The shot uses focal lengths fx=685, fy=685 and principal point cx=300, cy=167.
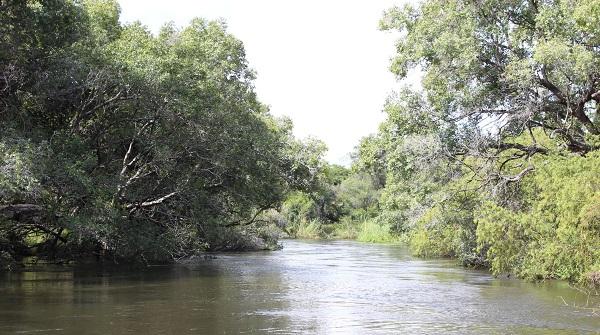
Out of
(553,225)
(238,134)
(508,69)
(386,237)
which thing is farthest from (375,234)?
(508,69)

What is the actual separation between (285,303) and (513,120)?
374 inches

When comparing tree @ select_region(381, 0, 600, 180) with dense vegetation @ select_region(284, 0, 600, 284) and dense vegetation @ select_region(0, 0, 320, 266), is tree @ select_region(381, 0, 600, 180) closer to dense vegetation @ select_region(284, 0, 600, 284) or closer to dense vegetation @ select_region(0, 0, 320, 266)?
dense vegetation @ select_region(284, 0, 600, 284)

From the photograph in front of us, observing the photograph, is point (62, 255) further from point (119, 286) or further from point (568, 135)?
point (568, 135)

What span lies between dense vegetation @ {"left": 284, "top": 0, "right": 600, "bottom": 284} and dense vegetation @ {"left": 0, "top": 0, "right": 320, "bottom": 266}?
777cm

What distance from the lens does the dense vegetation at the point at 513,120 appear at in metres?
19.5

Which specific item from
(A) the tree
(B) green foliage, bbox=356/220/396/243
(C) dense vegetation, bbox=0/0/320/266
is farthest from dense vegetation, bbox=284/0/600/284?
(B) green foliage, bbox=356/220/396/243

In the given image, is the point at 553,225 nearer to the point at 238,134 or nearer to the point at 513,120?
the point at 513,120

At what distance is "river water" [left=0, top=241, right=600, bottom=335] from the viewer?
14.1 meters

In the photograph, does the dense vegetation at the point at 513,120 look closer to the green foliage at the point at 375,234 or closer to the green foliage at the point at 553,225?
the green foliage at the point at 553,225

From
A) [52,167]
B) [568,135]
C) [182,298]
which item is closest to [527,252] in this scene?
[568,135]

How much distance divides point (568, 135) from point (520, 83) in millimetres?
3141

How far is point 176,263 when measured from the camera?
31.4 m

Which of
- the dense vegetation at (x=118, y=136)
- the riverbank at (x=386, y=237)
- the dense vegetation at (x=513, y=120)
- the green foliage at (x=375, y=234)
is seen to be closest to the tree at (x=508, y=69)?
the dense vegetation at (x=513, y=120)

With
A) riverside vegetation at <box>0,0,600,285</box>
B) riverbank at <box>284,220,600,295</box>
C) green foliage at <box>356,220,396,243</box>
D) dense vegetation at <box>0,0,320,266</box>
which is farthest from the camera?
green foliage at <box>356,220,396,243</box>
